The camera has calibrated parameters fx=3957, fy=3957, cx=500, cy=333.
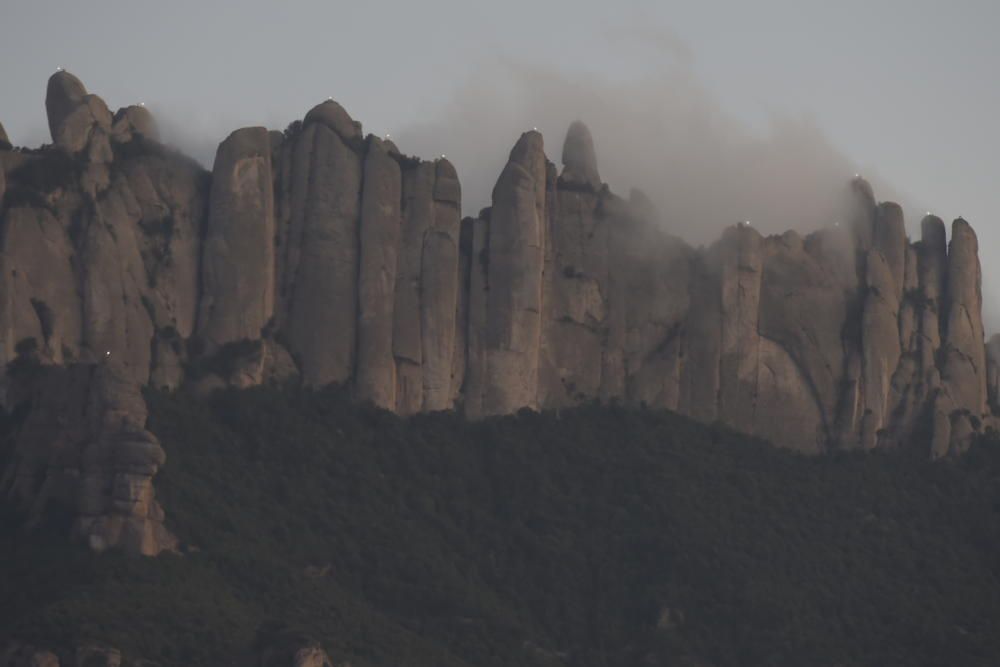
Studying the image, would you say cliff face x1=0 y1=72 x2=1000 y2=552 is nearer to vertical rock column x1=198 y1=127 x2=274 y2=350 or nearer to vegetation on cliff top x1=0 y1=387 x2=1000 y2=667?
vertical rock column x1=198 y1=127 x2=274 y2=350

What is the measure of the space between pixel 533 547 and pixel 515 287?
12.9 meters

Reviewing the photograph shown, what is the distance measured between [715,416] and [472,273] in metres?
12.3

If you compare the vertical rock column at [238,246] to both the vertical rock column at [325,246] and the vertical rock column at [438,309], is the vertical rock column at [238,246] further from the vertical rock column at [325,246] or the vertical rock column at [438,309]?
the vertical rock column at [438,309]

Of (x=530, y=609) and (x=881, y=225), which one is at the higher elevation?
(x=881, y=225)

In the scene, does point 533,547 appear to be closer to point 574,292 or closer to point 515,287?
point 515,287

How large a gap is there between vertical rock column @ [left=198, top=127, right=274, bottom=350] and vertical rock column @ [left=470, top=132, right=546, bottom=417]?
9.74m

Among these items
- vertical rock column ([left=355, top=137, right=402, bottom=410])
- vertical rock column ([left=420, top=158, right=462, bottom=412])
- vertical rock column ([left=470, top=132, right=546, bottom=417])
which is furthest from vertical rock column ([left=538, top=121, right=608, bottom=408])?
vertical rock column ([left=355, top=137, right=402, bottom=410])

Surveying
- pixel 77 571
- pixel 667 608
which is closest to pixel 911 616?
pixel 667 608

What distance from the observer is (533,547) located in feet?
518

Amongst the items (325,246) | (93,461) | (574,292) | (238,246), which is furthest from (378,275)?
(93,461)

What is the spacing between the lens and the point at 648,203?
171750 mm

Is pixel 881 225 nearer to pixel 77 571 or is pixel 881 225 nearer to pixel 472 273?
pixel 472 273

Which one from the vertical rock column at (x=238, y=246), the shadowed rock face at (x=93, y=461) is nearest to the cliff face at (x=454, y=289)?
the vertical rock column at (x=238, y=246)

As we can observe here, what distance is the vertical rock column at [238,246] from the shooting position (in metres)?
160
